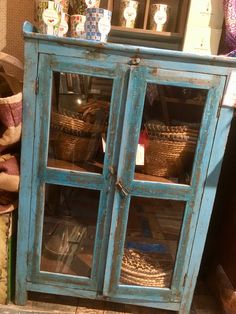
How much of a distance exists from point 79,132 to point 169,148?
1.27 ft

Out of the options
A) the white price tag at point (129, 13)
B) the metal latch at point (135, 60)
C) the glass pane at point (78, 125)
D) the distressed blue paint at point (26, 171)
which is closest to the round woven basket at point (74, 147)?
the glass pane at point (78, 125)

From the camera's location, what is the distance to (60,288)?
144 centimetres

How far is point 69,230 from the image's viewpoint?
149 centimetres

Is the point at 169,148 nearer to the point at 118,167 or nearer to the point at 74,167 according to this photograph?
the point at 118,167

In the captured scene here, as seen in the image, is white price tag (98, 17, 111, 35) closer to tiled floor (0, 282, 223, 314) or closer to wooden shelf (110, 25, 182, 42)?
wooden shelf (110, 25, 182, 42)

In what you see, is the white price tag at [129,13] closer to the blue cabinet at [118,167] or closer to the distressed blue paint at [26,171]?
the blue cabinet at [118,167]

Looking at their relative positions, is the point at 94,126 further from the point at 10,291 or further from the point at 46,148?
the point at 10,291

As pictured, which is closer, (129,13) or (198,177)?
(198,177)

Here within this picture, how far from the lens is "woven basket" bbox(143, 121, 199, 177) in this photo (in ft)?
4.25

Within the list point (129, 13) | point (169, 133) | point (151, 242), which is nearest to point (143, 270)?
point (151, 242)

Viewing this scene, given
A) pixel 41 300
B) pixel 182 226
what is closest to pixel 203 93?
pixel 182 226

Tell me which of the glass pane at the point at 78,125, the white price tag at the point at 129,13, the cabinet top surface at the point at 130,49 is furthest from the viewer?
the white price tag at the point at 129,13

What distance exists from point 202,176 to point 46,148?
0.65 meters

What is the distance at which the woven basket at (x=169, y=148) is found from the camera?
129 cm
